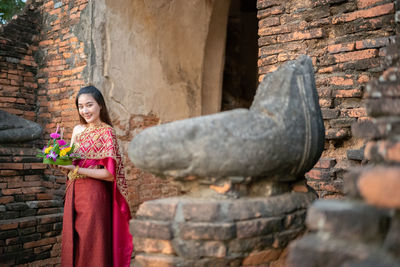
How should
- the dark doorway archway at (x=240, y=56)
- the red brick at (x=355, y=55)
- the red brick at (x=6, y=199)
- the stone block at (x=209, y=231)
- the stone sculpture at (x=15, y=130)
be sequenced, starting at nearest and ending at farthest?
1. the stone block at (x=209, y=231)
2. the red brick at (x=355, y=55)
3. the red brick at (x=6, y=199)
4. the stone sculpture at (x=15, y=130)
5. the dark doorway archway at (x=240, y=56)

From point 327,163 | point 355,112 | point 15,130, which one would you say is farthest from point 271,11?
point 15,130

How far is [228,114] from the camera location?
1.59m

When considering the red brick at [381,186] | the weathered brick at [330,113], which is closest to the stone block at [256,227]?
the red brick at [381,186]

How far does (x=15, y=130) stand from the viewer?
4.24m

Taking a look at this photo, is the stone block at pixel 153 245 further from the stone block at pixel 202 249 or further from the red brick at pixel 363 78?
the red brick at pixel 363 78

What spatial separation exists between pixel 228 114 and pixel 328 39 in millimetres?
1689

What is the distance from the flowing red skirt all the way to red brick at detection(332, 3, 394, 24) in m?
2.23

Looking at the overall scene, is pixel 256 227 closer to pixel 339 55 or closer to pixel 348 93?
pixel 348 93

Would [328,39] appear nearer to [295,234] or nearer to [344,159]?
[344,159]

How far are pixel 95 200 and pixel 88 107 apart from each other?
71cm

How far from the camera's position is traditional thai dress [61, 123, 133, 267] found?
2.69 m

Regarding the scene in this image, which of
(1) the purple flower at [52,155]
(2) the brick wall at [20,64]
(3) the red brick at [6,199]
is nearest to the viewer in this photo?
(1) the purple flower at [52,155]

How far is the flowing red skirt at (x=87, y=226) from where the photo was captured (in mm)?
2682

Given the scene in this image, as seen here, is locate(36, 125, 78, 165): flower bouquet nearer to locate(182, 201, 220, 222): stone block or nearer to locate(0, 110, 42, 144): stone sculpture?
locate(182, 201, 220, 222): stone block
